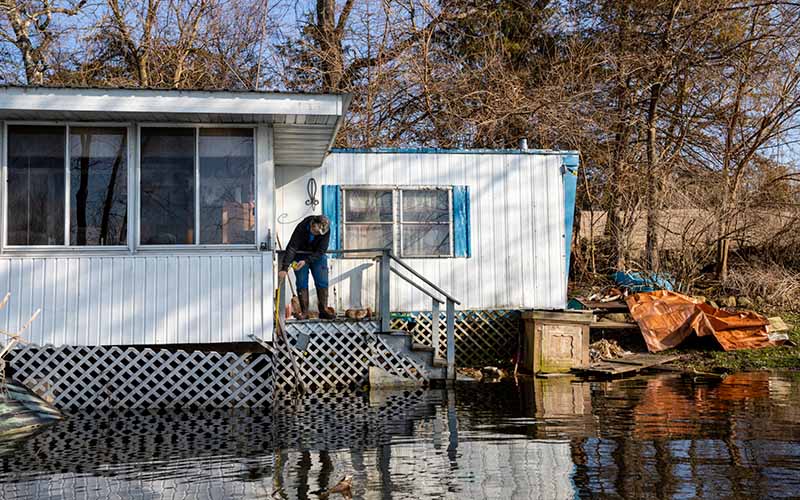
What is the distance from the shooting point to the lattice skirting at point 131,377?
31.4ft

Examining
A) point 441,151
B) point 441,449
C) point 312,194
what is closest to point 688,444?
point 441,449

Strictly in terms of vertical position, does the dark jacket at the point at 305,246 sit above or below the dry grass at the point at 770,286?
above

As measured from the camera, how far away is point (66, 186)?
9516 millimetres

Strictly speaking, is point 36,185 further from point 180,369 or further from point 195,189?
point 180,369

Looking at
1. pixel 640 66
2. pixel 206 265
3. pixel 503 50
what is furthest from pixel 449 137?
pixel 206 265

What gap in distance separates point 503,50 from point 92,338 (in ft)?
41.7

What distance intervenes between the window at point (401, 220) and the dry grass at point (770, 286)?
6939 millimetres

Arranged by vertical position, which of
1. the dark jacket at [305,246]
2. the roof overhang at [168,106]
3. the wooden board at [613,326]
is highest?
the roof overhang at [168,106]

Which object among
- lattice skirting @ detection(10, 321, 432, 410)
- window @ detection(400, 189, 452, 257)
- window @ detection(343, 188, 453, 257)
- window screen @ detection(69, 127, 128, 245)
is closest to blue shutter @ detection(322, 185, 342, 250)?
window @ detection(343, 188, 453, 257)

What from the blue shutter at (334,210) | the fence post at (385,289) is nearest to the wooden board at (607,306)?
the blue shutter at (334,210)

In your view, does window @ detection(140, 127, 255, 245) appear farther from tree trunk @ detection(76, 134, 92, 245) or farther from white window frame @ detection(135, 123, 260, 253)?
tree trunk @ detection(76, 134, 92, 245)

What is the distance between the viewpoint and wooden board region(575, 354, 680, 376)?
12172 millimetres

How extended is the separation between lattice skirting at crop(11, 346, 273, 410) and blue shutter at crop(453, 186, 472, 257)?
3903 millimetres

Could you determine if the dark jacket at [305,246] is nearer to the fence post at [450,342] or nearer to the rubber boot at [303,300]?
the rubber boot at [303,300]
